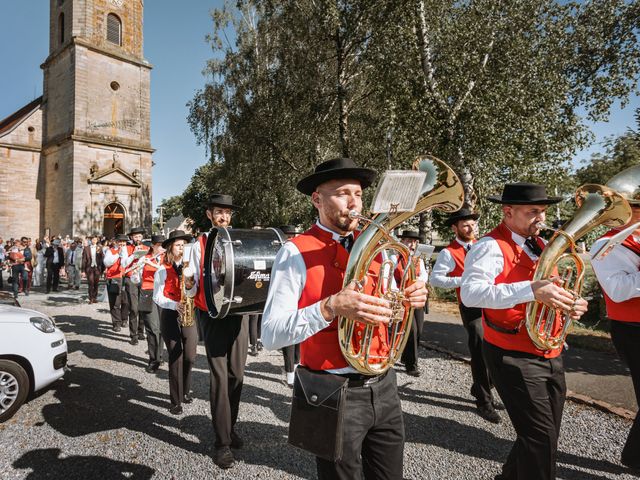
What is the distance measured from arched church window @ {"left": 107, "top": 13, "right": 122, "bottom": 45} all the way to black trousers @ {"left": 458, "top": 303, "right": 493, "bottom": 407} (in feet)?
110

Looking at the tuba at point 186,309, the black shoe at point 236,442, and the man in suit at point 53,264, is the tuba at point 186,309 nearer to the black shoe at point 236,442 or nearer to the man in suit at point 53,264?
the black shoe at point 236,442

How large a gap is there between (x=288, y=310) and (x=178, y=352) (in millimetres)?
3197

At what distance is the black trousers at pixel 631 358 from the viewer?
3184mm

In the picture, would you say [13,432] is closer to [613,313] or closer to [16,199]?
[613,313]

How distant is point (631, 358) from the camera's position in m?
3.32

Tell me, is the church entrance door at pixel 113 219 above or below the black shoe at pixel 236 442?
above

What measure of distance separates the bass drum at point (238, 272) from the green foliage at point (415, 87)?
4.06 m

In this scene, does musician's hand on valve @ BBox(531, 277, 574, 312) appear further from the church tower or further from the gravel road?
the church tower

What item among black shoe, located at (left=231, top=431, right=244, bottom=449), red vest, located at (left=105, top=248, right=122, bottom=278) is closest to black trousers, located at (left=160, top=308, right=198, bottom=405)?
black shoe, located at (left=231, top=431, right=244, bottom=449)

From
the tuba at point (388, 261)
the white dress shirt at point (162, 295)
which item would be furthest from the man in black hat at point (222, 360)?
the tuba at point (388, 261)

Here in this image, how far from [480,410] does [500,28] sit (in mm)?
10435

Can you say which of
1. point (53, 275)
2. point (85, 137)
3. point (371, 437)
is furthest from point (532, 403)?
point (85, 137)

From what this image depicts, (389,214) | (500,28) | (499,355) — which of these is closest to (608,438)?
(499,355)

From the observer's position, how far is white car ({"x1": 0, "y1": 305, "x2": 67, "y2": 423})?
4.45 metres
